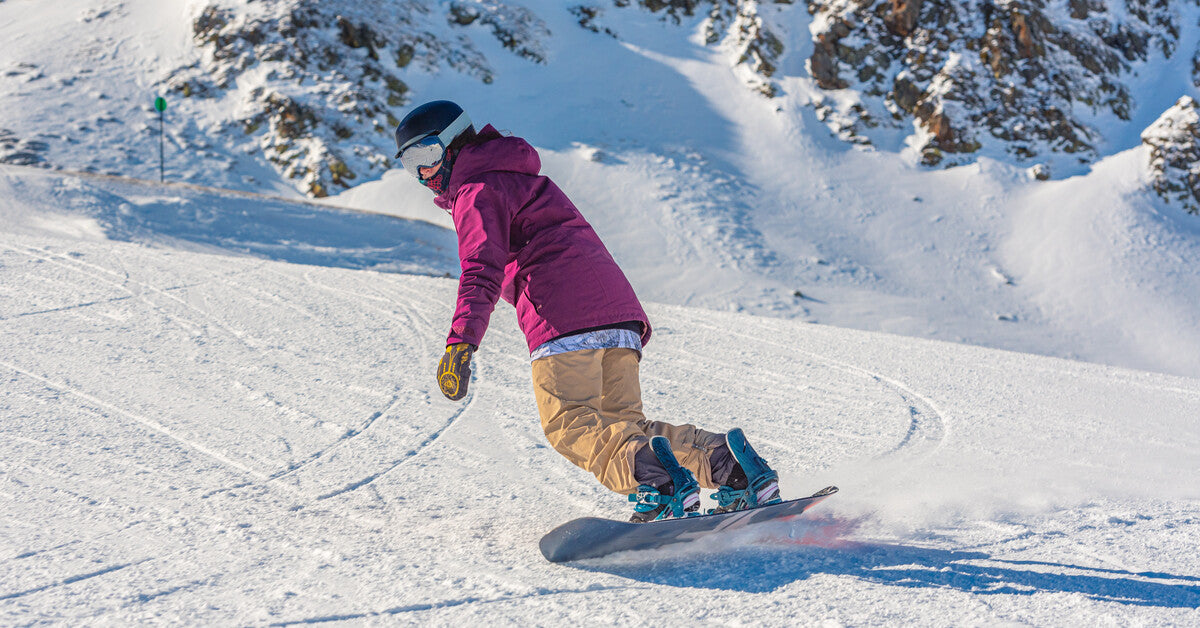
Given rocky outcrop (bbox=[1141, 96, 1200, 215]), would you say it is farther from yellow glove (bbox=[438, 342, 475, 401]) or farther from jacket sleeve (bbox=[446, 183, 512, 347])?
yellow glove (bbox=[438, 342, 475, 401])

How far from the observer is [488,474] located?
10.9ft

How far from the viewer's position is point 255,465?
10.9 feet

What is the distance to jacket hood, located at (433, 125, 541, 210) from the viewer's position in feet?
8.82

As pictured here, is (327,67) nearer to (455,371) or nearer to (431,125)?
(431,125)

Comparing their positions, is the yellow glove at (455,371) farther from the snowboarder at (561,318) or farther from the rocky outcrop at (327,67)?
the rocky outcrop at (327,67)

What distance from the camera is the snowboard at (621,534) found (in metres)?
2.38

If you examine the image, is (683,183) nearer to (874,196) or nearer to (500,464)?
(874,196)

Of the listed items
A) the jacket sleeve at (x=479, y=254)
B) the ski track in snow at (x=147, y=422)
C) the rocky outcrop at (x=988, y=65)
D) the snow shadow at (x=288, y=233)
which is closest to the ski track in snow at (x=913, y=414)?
the jacket sleeve at (x=479, y=254)

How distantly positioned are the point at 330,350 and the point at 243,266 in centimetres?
300

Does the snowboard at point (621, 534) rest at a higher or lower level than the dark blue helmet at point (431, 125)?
lower

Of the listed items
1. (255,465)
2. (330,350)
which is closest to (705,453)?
(255,465)

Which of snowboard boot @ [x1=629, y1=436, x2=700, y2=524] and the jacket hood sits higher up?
the jacket hood

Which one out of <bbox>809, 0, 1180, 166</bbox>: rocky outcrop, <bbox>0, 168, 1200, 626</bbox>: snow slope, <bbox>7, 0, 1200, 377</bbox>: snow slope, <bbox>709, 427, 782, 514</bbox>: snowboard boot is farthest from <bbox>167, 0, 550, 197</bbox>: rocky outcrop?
<bbox>709, 427, 782, 514</bbox>: snowboard boot

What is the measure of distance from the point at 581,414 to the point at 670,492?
1.28 feet
